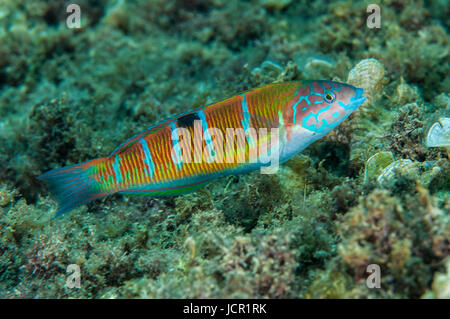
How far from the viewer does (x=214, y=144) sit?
9.21 ft

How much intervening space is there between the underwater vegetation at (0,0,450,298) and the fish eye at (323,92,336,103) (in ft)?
2.40

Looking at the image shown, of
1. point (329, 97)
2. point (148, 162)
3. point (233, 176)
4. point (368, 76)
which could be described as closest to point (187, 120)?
point (148, 162)

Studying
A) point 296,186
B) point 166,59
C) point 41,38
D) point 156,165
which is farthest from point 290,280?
point 41,38

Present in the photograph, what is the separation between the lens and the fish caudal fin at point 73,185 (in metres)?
2.92

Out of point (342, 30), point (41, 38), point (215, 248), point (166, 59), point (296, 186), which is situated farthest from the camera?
point (41, 38)

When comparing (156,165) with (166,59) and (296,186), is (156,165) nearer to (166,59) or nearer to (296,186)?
(296,186)

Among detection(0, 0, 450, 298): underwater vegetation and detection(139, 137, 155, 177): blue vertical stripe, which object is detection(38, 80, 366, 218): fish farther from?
detection(0, 0, 450, 298): underwater vegetation

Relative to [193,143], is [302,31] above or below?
above

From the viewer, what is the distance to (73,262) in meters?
2.99

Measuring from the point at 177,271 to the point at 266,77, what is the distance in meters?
2.80

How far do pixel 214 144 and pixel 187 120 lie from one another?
324 millimetres

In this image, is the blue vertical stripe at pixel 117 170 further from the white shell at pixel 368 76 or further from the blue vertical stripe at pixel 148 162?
the white shell at pixel 368 76
